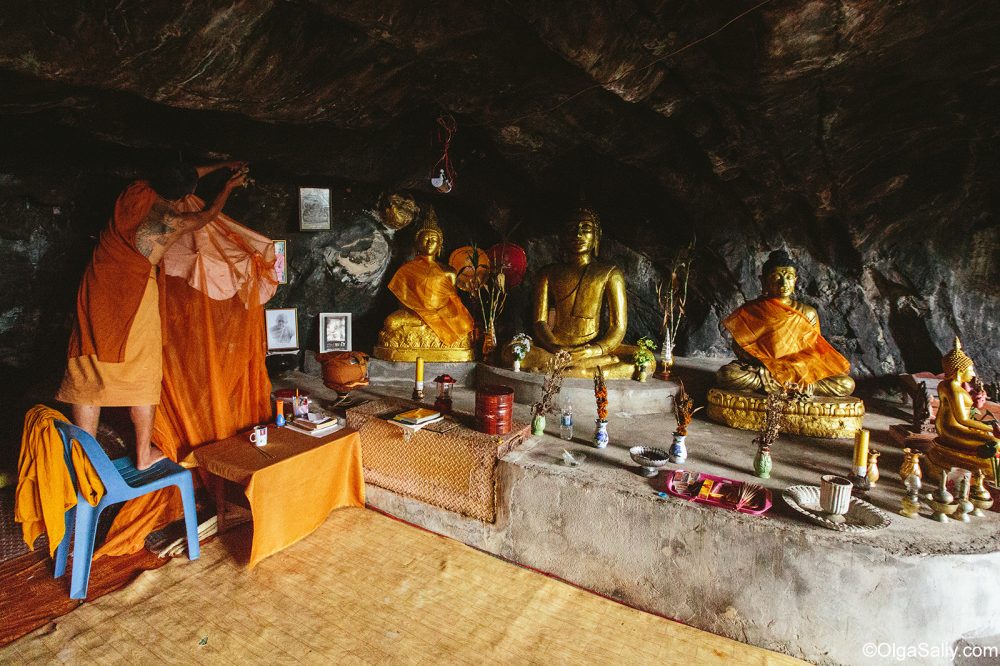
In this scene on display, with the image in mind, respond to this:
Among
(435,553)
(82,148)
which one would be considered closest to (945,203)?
(435,553)

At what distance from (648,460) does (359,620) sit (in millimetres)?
1989

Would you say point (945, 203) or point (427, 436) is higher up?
point (945, 203)

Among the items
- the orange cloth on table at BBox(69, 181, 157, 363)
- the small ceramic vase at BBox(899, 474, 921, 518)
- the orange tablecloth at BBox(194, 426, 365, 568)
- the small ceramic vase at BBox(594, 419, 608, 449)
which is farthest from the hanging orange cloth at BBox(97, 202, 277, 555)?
the small ceramic vase at BBox(899, 474, 921, 518)

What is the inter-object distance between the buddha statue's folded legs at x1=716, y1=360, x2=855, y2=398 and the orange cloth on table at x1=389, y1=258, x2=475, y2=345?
2.98 metres

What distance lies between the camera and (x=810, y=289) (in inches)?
224

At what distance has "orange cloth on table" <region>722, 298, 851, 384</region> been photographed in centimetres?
431

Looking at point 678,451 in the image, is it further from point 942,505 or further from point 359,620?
point 359,620

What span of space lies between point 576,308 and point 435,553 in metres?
3.01

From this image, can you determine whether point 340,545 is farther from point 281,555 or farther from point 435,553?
point 435,553

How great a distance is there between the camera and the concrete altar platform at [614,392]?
15.1 feet

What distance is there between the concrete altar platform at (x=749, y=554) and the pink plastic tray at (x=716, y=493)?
62 millimetres

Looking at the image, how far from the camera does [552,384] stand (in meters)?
3.95

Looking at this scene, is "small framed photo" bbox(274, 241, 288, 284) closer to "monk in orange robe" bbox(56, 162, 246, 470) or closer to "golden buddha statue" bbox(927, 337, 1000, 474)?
"monk in orange robe" bbox(56, 162, 246, 470)

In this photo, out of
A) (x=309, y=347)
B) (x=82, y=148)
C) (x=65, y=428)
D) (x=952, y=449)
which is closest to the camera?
(x=65, y=428)
